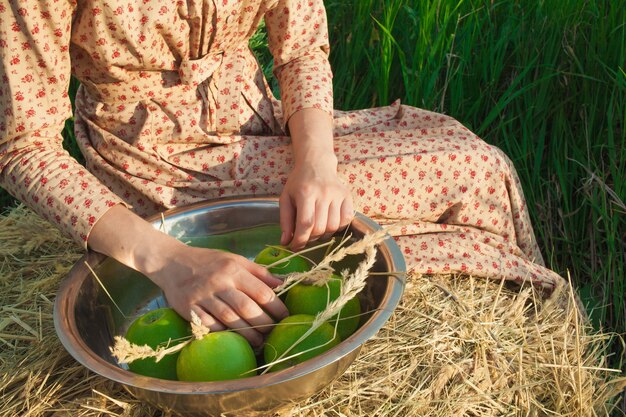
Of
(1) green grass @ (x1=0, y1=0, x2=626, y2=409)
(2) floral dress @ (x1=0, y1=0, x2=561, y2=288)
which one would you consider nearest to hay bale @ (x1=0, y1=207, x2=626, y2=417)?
(2) floral dress @ (x1=0, y1=0, x2=561, y2=288)

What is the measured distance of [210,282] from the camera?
51.3 inches

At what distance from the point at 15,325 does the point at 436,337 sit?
3.07 feet

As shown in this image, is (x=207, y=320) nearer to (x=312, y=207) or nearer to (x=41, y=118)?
(x=312, y=207)

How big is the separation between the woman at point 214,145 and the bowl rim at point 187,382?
10 centimetres

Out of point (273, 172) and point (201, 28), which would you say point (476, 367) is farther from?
point (201, 28)

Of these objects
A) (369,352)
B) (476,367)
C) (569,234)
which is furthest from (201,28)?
(569,234)

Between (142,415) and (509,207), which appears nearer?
(142,415)

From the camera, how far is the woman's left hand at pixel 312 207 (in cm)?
152

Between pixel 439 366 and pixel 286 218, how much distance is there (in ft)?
1.34

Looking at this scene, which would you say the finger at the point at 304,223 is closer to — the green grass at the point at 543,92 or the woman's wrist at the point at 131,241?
the woman's wrist at the point at 131,241

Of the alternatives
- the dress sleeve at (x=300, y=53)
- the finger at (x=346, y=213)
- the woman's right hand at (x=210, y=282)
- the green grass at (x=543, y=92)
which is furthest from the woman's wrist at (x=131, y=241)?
the green grass at (x=543, y=92)

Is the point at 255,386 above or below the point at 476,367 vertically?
above

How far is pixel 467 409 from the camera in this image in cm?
144

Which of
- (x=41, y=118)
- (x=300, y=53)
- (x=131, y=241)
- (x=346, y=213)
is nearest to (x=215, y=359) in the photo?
(x=131, y=241)
